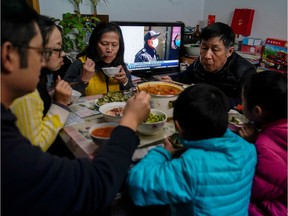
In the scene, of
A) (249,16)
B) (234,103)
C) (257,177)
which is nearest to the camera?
(257,177)

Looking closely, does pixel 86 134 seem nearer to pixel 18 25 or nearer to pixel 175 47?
pixel 18 25

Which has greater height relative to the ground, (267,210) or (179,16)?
(179,16)

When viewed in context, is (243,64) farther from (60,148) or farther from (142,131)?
(60,148)

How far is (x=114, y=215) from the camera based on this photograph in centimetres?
81

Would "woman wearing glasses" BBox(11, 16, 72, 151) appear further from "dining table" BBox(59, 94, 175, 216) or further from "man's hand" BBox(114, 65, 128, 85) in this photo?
"man's hand" BBox(114, 65, 128, 85)

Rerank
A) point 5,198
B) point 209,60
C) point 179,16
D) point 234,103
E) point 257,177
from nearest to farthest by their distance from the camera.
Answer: point 5,198, point 257,177, point 234,103, point 209,60, point 179,16

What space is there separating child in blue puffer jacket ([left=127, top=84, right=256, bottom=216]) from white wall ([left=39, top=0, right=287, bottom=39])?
2.13 metres

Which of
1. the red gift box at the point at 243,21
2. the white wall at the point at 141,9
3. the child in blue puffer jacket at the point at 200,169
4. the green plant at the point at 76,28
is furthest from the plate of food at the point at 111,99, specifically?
the red gift box at the point at 243,21

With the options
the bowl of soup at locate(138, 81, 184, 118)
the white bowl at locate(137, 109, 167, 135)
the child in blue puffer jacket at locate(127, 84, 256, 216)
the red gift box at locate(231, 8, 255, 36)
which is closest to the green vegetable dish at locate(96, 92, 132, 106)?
the bowl of soup at locate(138, 81, 184, 118)

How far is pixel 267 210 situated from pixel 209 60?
110cm

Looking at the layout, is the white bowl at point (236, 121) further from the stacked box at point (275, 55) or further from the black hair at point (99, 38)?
the stacked box at point (275, 55)

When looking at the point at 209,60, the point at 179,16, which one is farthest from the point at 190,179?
the point at 179,16

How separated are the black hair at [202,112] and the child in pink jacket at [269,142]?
0.66 feet

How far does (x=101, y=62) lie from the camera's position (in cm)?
181
